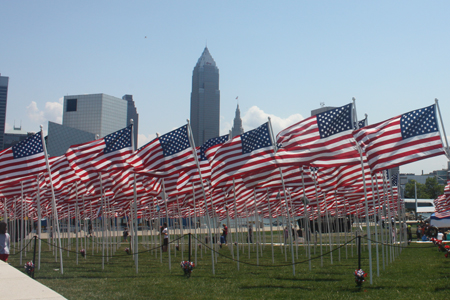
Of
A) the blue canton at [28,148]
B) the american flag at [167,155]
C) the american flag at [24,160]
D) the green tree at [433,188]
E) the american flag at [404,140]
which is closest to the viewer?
the american flag at [404,140]

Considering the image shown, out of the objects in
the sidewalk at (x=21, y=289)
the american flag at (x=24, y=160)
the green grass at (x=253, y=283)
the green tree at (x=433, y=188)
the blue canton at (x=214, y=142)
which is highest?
the green tree at (x=433, y=188)

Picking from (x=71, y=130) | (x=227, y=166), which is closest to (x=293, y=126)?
(x=227, y=166)

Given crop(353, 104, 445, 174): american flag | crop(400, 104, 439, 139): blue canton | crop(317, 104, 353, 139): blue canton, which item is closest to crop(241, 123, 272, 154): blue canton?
crop(317, 104, 353, 139): blue canton

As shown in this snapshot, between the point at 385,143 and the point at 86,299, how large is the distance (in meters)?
10.8

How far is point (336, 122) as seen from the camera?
17.3 m

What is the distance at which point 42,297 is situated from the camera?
9.55 metres

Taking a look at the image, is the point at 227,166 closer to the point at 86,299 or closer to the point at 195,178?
the point at 195,178

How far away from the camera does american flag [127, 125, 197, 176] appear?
2034 cm

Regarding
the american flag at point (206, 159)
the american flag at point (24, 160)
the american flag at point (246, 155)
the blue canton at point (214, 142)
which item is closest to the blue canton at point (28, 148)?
the american flag at point (24, 160)

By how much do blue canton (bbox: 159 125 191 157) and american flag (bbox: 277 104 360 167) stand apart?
4669mm

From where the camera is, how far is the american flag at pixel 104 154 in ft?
69.7

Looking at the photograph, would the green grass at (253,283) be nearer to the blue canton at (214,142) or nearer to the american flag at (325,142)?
the american flag at (325,142)

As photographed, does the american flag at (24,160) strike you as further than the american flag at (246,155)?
Yes

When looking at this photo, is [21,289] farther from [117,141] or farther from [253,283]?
[117,141]
